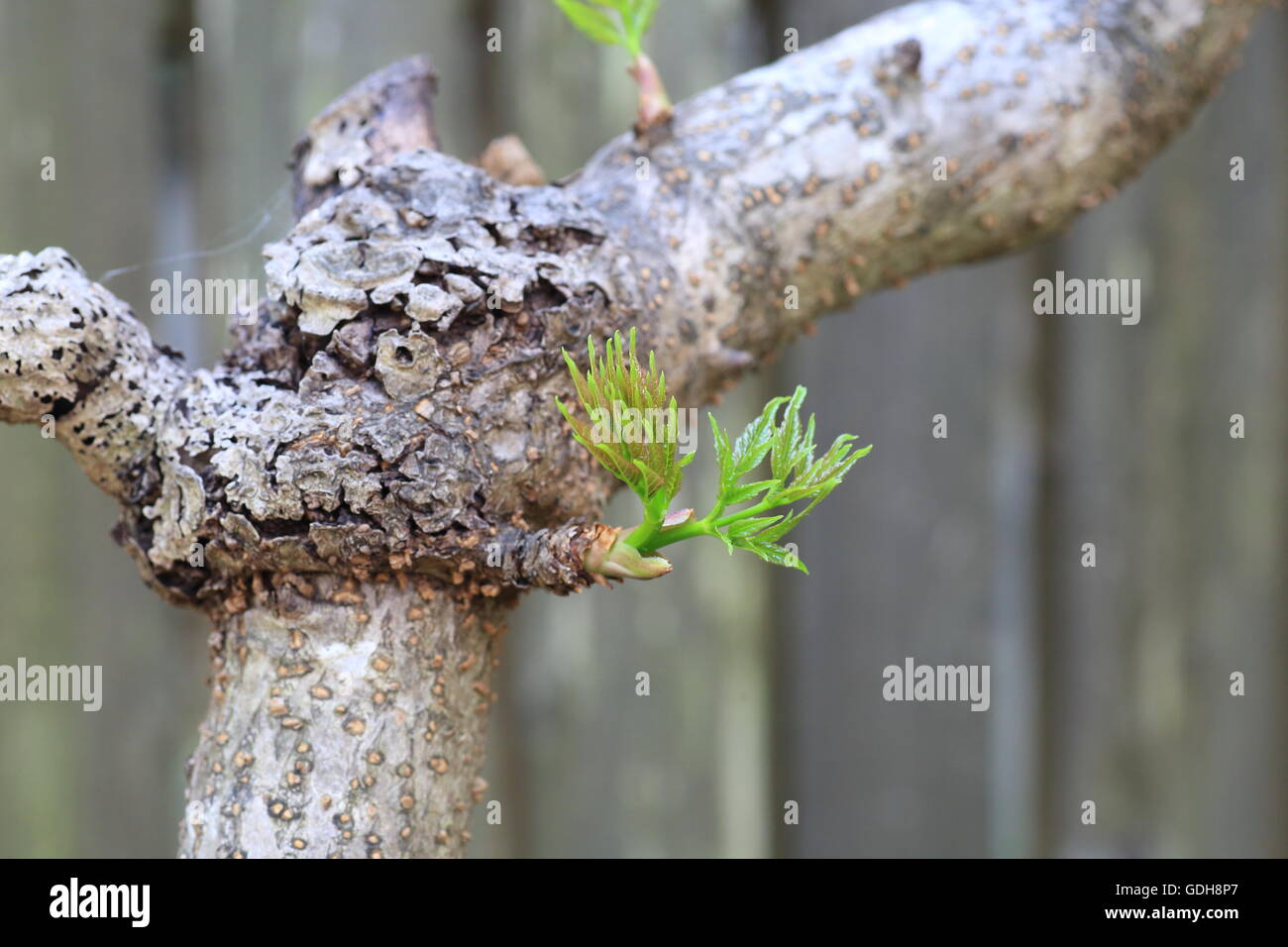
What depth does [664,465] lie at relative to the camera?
0.44 meters

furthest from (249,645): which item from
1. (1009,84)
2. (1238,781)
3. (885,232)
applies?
(1238,781)

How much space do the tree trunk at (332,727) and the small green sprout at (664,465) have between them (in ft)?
0.43

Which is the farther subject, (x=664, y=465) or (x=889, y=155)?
(x=889, y=155)

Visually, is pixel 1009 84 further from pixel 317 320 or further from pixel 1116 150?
pixel 317 320

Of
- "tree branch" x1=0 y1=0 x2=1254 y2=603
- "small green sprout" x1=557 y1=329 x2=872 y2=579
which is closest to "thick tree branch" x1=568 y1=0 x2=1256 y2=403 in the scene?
"tree branch" x1=0 y1=0 x2=1254 y2=603

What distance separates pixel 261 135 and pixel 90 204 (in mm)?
171

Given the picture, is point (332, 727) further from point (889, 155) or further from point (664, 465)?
point (889, 155)

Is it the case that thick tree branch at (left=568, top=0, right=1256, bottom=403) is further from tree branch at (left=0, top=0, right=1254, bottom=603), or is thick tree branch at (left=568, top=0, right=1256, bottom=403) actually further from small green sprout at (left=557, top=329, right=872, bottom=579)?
small green sprout at (left=557, top=329, right=872, bottom=579)

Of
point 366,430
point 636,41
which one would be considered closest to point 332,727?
point 366,430

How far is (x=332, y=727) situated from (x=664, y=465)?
22cm

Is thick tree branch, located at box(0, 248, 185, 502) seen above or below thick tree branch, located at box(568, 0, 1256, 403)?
below

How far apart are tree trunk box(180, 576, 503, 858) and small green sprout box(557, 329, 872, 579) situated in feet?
0.43

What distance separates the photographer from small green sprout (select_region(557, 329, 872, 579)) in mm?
427

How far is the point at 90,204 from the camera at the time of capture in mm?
1043
